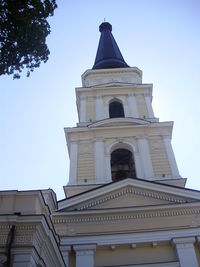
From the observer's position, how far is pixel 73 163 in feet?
55.5

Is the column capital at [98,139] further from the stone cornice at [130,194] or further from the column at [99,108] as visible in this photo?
the stone cornice at [130,194]

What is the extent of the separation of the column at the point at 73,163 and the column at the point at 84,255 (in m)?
4.02

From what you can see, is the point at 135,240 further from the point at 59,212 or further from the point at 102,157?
the point at 102,157

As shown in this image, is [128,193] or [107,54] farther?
[107,54]

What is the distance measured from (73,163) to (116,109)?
18.8 ft

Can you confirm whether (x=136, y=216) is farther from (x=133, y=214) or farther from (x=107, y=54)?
(x=107, y=54)

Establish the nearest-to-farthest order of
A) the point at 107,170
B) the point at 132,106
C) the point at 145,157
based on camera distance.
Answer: the point at 107,170 → the point at 145,157 → the point at 132,106

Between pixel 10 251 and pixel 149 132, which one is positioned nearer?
pixel 10 251

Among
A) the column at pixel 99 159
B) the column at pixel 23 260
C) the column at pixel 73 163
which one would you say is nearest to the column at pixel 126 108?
the column at pixel 99 159

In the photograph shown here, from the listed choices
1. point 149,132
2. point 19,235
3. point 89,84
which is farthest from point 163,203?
point 89,84

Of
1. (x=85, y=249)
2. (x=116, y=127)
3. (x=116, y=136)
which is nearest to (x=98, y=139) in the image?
(x=116, y=136)

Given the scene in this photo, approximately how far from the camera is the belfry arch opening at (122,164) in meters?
17.4

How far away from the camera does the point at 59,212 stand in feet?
43.8

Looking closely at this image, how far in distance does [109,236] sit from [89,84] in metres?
11.8
